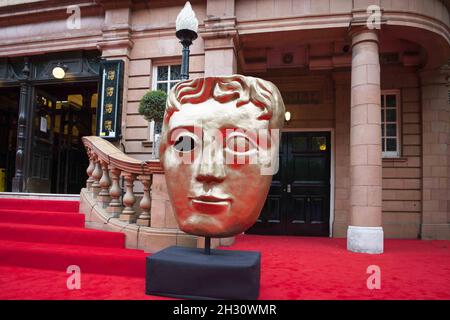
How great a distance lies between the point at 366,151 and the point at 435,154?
3209mm

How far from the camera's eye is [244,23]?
744cm

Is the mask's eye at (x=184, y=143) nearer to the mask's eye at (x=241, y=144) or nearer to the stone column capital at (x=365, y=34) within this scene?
the mask's eye at (x=241, y=144)

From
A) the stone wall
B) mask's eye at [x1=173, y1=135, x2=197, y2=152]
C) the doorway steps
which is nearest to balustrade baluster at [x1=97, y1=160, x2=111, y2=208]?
the doorway steps

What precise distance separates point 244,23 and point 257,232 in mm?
5146

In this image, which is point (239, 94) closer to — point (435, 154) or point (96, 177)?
point (96, 177)

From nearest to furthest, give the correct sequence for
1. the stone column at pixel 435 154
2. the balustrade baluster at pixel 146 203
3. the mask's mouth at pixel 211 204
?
the mask's mouth at pixel 211 204 < the balustrade baluster at pixel 146 203 < the stone column at pixel 435 154

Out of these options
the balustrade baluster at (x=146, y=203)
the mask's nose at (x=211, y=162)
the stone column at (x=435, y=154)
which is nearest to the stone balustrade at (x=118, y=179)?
the balustrade baluster at (x=146, y=203)

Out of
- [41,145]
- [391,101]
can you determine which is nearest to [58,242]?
[41,145]

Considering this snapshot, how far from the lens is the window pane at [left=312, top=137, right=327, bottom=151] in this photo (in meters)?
9.09

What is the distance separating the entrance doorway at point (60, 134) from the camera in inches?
356

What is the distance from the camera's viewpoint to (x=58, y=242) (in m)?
4.95

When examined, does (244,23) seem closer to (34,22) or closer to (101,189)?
(101,189)

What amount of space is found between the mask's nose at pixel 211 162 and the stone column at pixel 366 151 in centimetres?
452
